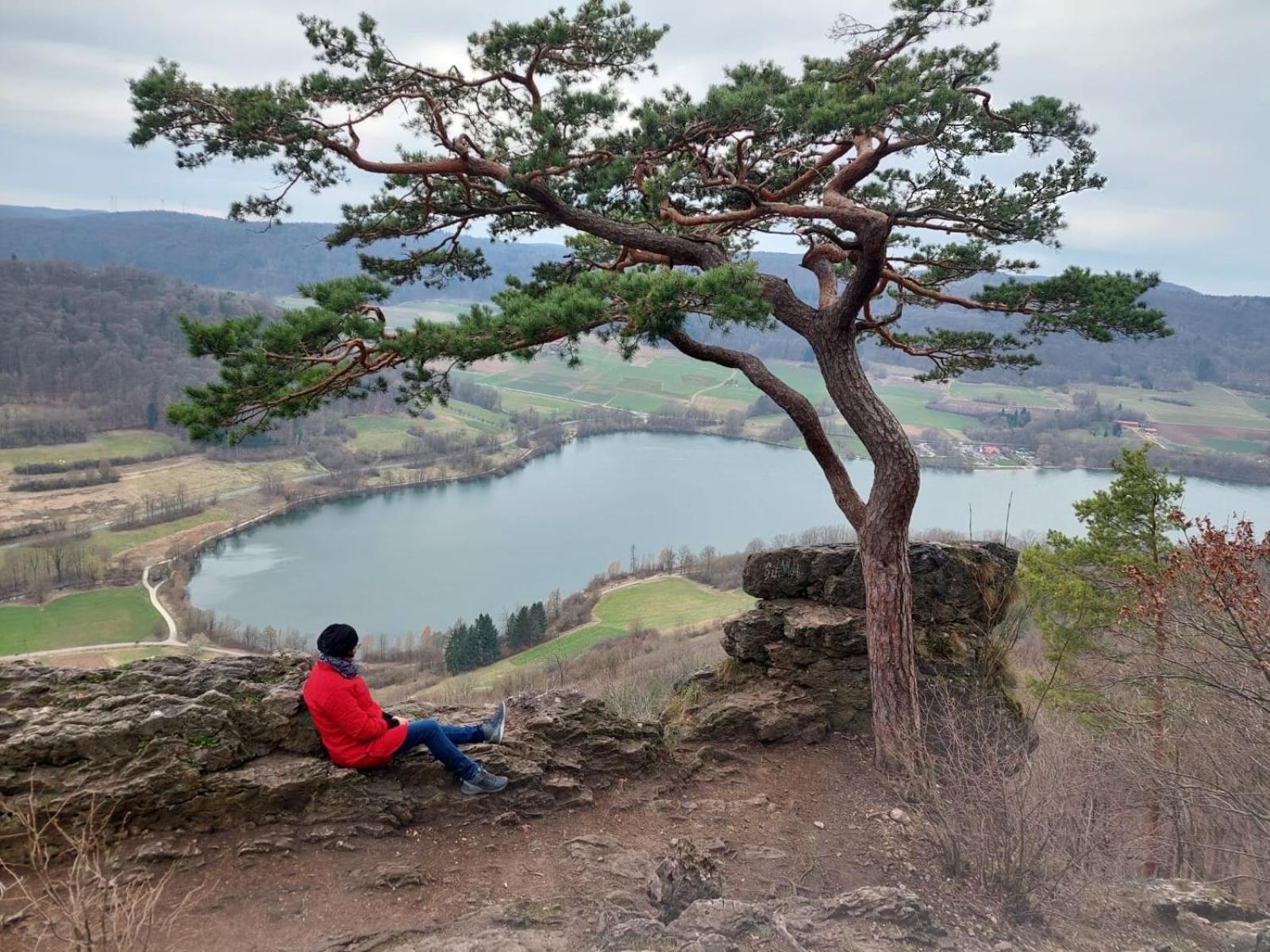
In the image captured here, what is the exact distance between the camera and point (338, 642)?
3.09 meters

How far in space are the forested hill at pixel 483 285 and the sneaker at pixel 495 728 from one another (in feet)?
12.7

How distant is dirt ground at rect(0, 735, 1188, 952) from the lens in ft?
9.30

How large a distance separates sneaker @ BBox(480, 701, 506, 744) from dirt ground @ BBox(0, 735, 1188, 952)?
11.6 inches

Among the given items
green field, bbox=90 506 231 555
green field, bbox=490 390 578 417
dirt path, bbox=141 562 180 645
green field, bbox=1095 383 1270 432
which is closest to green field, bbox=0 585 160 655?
dirt path, bbox=141 562 180 645

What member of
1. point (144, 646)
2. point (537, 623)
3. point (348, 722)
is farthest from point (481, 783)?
point (144, 646)

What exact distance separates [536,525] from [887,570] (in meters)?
40.4

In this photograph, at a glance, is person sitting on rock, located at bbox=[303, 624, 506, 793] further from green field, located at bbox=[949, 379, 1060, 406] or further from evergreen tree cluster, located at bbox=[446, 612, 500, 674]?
green field, located at bbox=[949, 379, 1060, 406]

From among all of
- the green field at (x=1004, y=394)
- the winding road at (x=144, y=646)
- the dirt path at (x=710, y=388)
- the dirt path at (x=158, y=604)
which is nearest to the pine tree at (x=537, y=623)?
the winding road at (x=144, y=646)

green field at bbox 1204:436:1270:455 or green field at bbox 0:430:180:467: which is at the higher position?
green field at bbox 1204:436:1270:455

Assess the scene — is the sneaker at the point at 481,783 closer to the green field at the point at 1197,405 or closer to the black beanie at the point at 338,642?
the black beanie at the point at 338,642

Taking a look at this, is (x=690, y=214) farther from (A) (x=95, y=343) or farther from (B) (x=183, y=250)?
(B) (x=183, y=250)

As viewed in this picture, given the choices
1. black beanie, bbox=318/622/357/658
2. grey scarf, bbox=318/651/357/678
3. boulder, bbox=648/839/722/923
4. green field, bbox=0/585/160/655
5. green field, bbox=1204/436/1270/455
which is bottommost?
green field, bbox=0/585/160/655

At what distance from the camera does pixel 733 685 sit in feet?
17.2

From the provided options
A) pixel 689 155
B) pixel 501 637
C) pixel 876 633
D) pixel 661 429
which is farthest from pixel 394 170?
pixel 661 429
